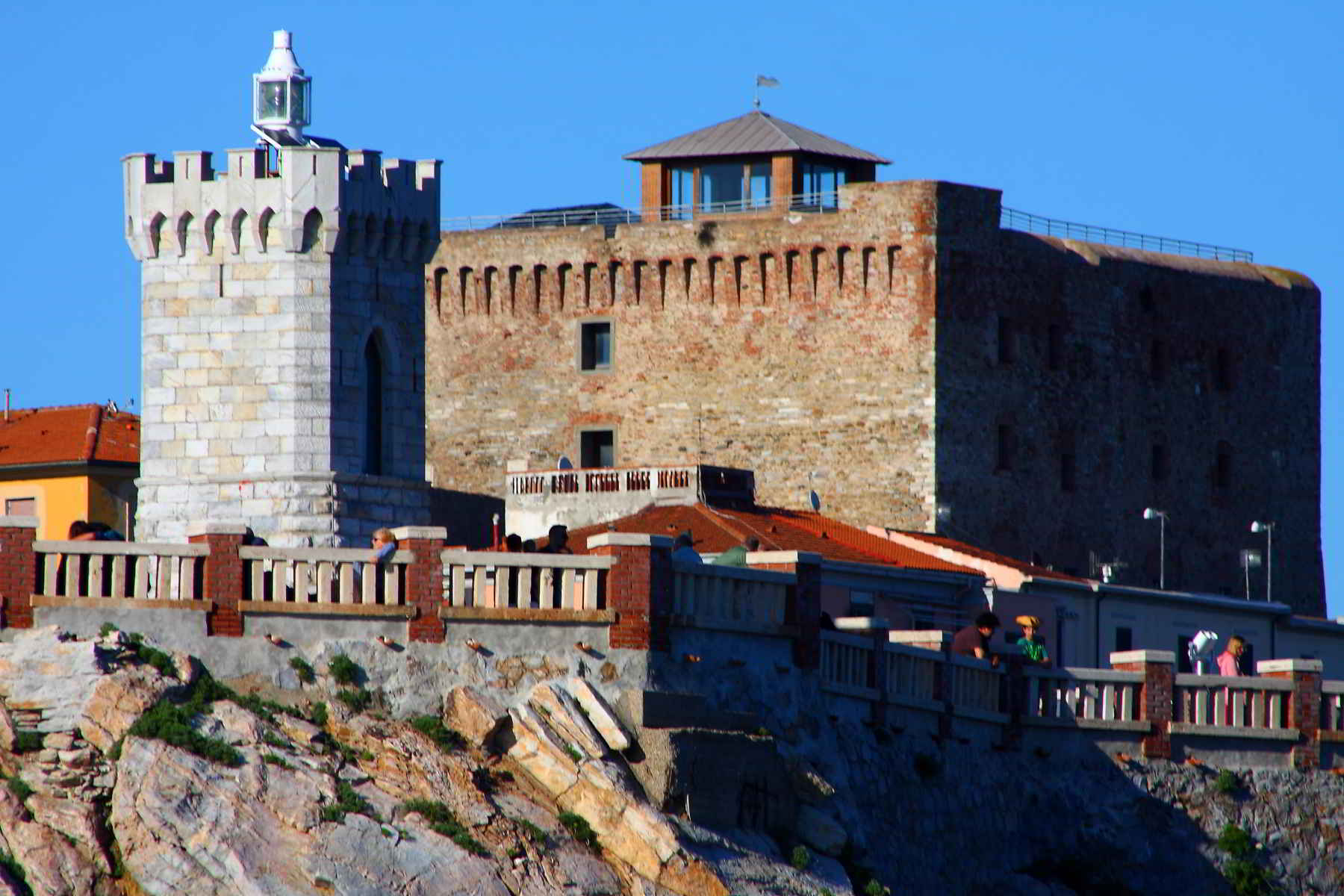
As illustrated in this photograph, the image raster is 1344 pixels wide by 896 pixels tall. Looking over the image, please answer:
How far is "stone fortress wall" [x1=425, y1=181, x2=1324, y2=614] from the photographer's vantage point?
7600 cm

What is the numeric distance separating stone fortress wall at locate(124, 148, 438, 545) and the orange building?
19.8 m

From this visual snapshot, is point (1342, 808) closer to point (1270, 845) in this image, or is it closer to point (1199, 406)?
point (1270, 845)

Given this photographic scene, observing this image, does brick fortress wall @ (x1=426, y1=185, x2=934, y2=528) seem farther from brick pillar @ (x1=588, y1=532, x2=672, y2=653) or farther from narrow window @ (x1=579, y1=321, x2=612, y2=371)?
brick pillar @ (x1=588, y1=532, x2=672, y2=653)

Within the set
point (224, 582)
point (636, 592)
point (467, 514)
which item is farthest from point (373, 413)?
point (467, 514)

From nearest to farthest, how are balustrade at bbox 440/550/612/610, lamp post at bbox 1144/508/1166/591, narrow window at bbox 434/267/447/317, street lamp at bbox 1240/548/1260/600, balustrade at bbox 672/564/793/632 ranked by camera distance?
balustrade at bbox 440/550/612/610, balustrade at bbox 672/564/793/632, narrow window at bbox 434/267/447/317, lamp post at bbox 1144/508/1166/591, street lamp at bbox 1240/548/1260/600

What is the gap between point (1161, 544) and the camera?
81.6 m

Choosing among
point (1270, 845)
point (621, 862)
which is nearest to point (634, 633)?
point (621, 862)

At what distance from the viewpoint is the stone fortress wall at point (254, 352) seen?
42062mm

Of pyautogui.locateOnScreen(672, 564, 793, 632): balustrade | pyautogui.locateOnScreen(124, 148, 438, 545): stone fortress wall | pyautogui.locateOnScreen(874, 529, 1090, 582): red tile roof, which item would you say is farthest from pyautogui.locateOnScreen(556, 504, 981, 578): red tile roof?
pyautogui.locateOnScreen(672, 564, 793, 632): balustrade

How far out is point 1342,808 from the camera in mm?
45844

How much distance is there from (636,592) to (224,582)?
4.38 metres

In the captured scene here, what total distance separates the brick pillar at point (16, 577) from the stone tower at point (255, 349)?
22.6 ft

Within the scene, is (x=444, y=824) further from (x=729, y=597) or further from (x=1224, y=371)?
(x=1224, y=371)

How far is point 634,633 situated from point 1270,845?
12709mm
